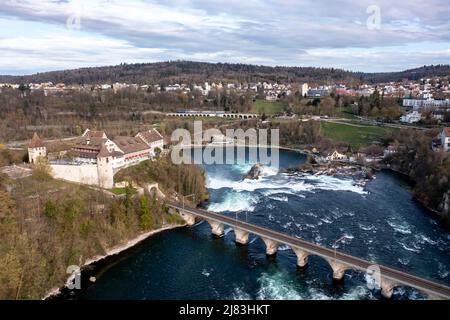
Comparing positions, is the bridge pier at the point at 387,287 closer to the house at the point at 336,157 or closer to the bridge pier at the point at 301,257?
the bridge pier at the point at 301,257

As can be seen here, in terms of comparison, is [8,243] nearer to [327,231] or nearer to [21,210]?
[21,210]

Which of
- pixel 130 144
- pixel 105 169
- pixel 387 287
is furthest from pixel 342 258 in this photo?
pixel 130 144

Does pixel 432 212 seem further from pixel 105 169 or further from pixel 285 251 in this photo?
pixel 105 169

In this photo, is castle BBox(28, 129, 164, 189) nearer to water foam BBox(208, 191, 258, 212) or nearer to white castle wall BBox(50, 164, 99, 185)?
white castle wall BBox(50, 164, 99, 185)

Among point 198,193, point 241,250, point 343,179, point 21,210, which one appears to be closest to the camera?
point 21,210

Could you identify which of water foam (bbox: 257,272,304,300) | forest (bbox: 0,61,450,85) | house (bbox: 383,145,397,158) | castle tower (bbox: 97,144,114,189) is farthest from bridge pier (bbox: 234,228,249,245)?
forest (bbox: 0,61,450,85)
